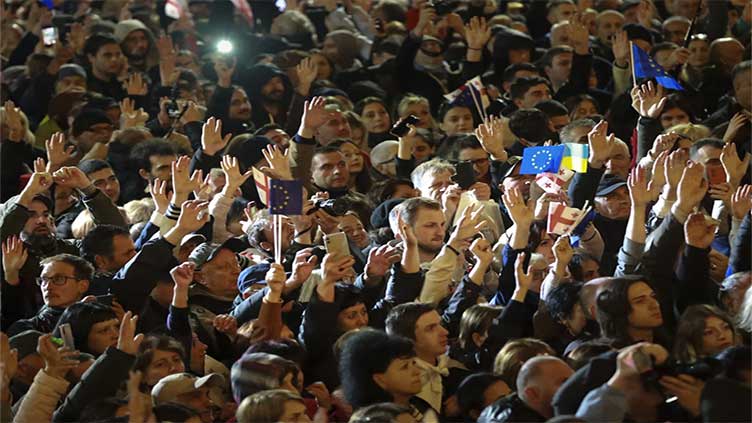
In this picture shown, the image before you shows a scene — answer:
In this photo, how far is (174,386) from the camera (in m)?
6.66

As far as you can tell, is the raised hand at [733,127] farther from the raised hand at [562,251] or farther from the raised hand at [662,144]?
the raised hand at [562,251]

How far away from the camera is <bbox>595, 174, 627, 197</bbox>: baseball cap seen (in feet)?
28.9

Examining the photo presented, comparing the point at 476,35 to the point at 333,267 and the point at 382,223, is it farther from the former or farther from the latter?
the point at 333,267

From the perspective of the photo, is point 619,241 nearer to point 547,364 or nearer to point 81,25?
point 547,364

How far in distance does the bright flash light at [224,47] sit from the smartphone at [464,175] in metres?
3.36

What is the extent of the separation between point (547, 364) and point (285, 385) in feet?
3.28

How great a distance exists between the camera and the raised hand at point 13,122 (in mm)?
9914

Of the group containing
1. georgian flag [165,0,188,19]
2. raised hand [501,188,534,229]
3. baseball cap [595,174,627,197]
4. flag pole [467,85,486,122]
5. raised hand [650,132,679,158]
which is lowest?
georgian flag [165,0,188,19]

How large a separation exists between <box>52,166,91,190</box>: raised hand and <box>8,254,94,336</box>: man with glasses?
0.88m

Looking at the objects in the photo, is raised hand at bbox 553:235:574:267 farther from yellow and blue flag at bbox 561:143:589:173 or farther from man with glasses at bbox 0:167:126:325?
man with glasses at bbox 0:167:126:325

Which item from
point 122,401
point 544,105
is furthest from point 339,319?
point 544,105

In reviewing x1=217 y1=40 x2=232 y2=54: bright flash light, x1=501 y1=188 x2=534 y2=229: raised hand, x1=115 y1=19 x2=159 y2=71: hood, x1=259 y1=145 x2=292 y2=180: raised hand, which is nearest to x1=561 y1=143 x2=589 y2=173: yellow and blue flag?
x1=501 y1=188 x2=534 y2=229: raised hand

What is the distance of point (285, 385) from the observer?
6.45 meters

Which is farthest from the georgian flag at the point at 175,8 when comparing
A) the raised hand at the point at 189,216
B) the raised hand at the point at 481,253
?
the raised hand at the point at 481,253
